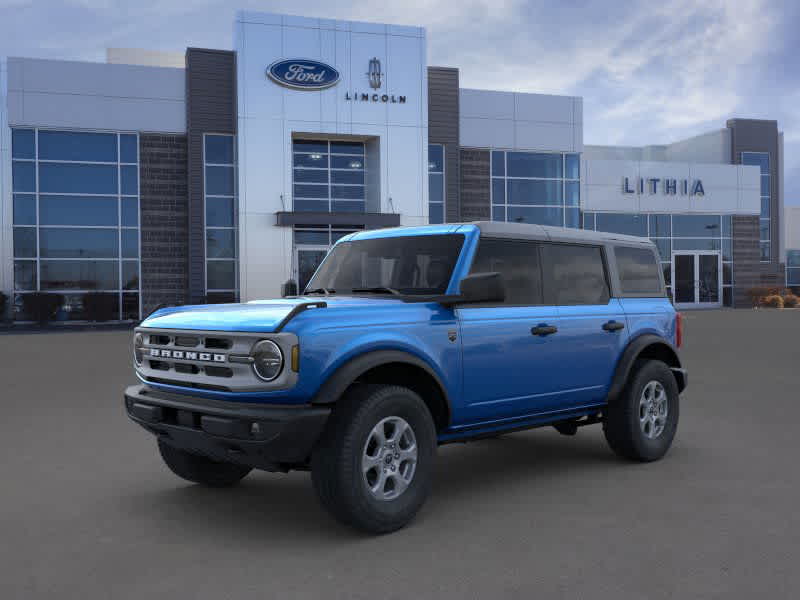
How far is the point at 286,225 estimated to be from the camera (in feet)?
94.0

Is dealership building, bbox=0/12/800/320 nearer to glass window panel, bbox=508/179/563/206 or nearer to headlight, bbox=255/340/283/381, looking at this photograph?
glass window panel, bbox=508/179/563/206

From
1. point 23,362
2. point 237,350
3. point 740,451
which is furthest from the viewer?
point 23,362

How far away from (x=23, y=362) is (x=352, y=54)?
1839 cm

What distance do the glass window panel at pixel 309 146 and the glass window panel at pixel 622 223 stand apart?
14.2m

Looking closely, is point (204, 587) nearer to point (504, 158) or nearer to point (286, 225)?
point (286, 225)

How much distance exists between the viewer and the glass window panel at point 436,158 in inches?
1268

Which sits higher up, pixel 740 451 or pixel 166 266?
pixel 166 266

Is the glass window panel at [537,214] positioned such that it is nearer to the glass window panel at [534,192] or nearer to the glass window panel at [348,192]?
the glass window panel at [534,192]

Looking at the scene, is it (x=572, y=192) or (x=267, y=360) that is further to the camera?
(x=572, y=192)

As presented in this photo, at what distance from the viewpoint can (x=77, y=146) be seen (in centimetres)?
2831

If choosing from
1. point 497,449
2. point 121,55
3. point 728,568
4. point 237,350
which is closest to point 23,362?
point 497,449

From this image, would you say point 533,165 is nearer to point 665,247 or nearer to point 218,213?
point 665,247

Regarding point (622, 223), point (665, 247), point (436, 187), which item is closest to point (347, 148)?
point (436, 187)

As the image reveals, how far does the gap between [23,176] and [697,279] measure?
1226 inches
